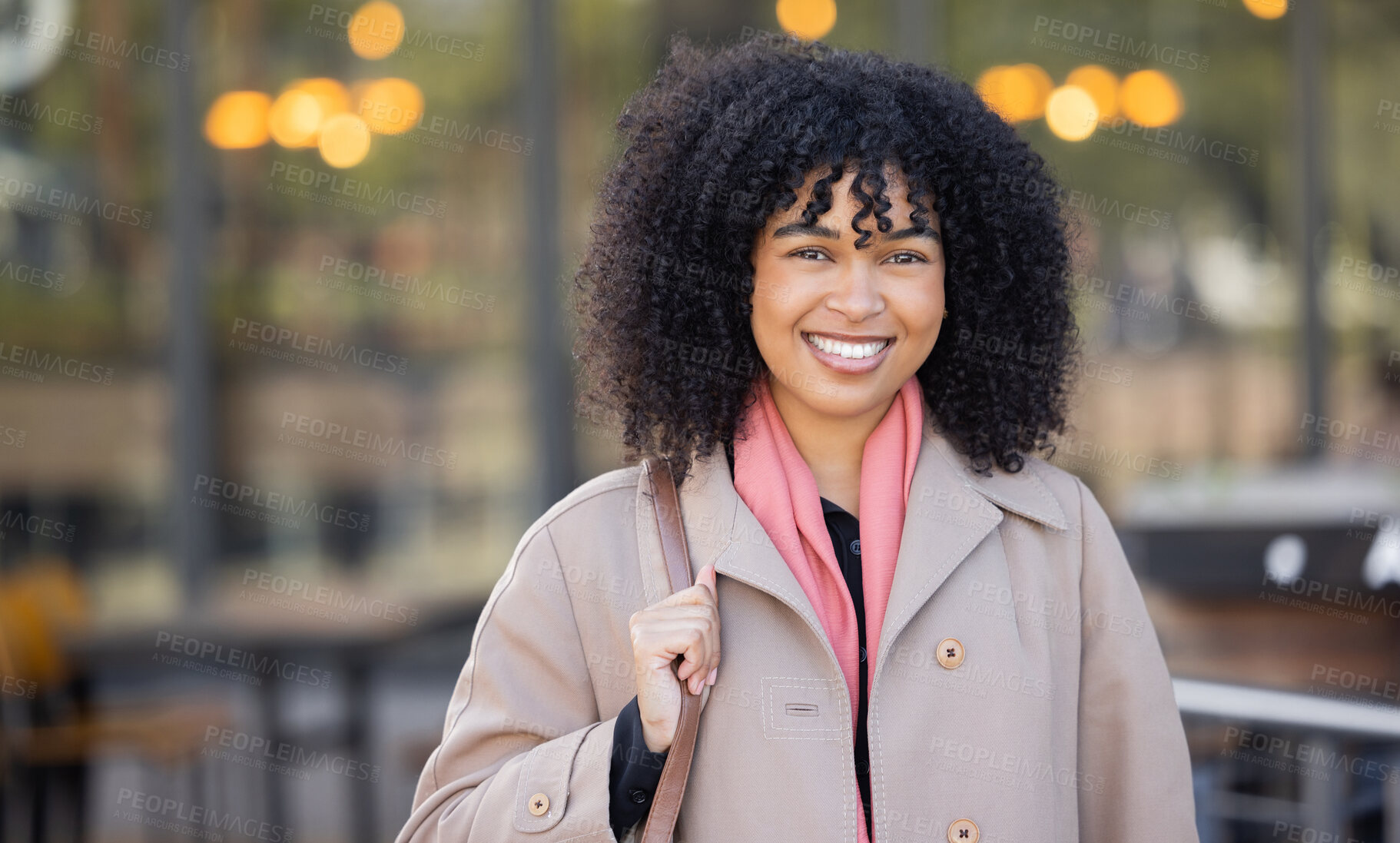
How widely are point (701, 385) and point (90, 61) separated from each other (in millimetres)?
5148

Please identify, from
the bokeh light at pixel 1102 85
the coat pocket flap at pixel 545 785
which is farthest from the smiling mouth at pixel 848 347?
the bokeh light at pixel 1102 85

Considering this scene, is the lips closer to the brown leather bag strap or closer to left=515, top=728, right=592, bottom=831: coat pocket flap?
the brown leather bag strap

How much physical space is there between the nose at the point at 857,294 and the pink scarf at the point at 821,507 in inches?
7.7

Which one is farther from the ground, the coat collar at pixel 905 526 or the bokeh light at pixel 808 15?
the bokeh light at pixel 808 15

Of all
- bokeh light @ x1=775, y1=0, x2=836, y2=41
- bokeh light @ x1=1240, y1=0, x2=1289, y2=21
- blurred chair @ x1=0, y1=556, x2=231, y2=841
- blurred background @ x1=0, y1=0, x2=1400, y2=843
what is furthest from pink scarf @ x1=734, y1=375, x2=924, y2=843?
bokeh light @ x1=1240, y1=0, x2=1289, y2=21

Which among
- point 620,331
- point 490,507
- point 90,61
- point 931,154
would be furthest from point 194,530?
point 931,154

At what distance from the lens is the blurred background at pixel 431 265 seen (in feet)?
18.7

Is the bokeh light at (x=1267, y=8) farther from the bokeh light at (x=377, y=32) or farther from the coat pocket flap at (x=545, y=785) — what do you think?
the coat pocket flap at (x=545, y=785)

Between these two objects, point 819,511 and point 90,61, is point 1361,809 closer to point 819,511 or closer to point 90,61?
point 819,511

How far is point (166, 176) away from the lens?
570cm

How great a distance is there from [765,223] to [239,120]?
4894 millimetres

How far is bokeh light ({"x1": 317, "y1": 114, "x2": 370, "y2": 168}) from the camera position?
5840mm

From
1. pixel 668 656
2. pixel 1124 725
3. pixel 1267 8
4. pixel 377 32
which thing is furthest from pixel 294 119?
pixel 1124 725

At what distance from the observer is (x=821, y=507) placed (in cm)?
156
